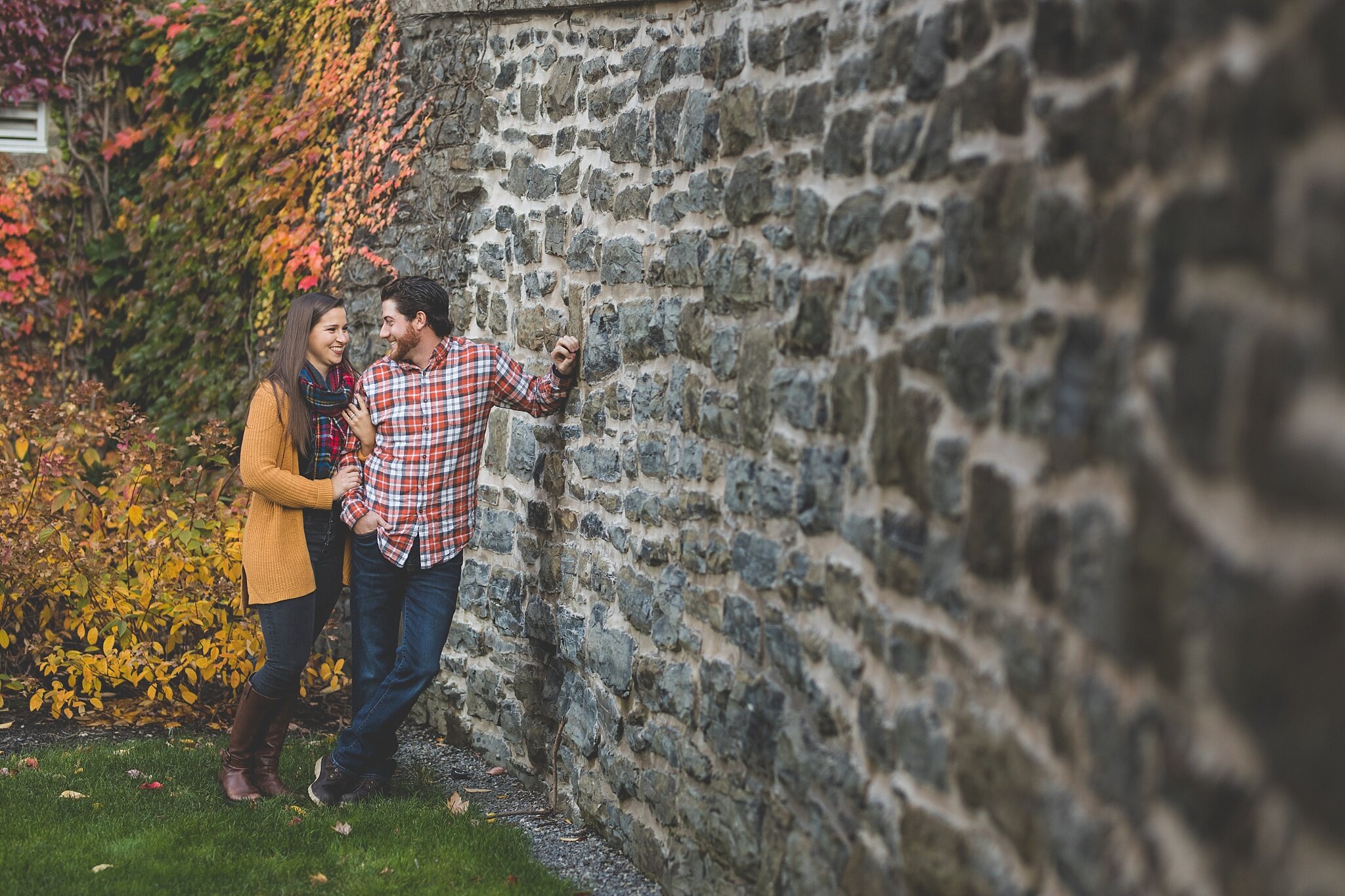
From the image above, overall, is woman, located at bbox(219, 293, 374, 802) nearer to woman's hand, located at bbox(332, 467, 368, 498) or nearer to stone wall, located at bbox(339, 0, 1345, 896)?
woman's hand, located at bbox(332, 467, 368, 498)

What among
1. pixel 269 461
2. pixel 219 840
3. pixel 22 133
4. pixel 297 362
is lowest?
pixel 219 840

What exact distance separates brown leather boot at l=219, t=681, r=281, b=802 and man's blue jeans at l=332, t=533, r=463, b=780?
33 centimetres

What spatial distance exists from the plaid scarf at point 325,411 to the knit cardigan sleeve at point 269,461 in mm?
143

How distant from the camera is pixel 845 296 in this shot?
10.9ft

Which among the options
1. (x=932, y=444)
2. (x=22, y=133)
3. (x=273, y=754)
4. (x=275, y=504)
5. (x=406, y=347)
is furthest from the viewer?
(x=22, y=133)

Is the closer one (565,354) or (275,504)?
(275,504)

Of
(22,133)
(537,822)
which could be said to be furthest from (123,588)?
(22,133)

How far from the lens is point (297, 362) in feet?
A: 16.5

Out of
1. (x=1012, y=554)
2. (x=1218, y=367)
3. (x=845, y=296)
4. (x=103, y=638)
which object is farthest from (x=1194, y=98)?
(x=103, y=638)

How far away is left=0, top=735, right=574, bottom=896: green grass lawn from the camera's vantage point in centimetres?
438

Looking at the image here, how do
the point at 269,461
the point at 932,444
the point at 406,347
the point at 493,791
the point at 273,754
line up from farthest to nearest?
the point at 493,791 → the point at 273,754 → the point at 406,347 → the point at 269,461 → the point at 932,444

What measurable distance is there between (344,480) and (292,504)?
Answer: 22 cm

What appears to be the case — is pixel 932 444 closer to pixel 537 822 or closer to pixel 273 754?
pixel 537 822

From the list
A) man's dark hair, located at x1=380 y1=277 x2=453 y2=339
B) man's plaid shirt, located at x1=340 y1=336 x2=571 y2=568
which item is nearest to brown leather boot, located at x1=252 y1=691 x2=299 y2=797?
man's plaid shirt, located at x1=340 y1=336 x2=571 y2=568
